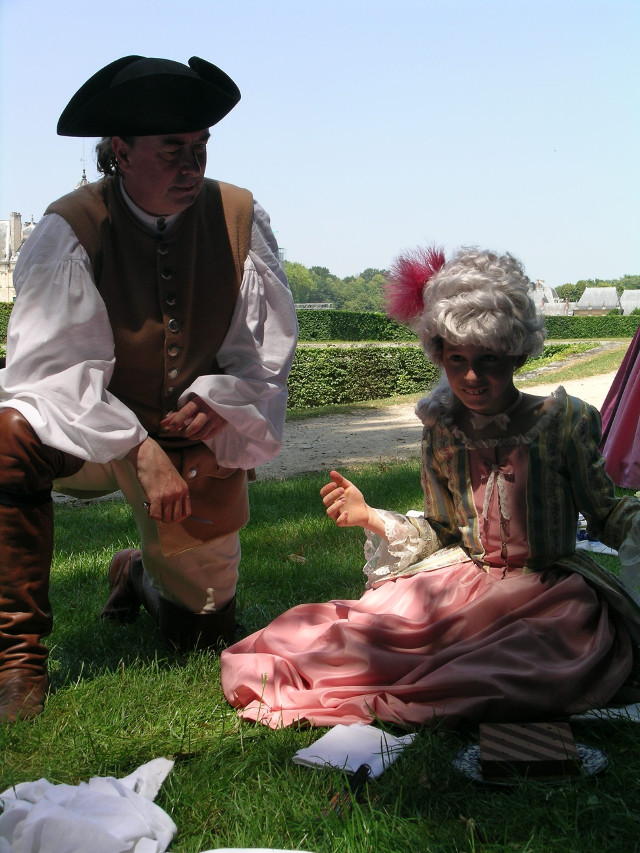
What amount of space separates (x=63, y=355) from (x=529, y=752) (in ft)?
5.56

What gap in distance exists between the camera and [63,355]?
2.72 m

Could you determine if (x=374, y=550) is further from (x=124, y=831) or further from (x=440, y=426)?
(x=124, y=831)

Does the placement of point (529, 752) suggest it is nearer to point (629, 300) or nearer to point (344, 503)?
point (344, 503)

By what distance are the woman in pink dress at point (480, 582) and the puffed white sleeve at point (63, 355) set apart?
2.44 ft

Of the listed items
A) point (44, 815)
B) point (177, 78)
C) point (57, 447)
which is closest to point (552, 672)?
point (44, 815)

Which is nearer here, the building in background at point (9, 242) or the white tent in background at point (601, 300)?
the building in background at point (9, 242)

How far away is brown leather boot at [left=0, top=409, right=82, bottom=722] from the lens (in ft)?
8.54

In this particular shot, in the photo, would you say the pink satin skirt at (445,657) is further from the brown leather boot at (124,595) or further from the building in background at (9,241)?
the building in background at (9,241)

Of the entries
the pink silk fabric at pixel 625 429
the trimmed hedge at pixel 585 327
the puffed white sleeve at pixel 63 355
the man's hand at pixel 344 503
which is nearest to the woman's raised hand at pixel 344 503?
the man's hand at pixel 344 503

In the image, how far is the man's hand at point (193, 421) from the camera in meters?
2.92

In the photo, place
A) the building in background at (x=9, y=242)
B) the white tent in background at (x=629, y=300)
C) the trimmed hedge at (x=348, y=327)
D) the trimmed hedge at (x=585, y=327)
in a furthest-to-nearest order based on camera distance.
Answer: the white tent in background at (x=629, y=300) < the building in background at (x=9, y=242) < the trimmed hedge at (x=585, y=327) < the trimmed hedge at (x=348, y=327)

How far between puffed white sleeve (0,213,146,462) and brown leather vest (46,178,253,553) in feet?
0.34

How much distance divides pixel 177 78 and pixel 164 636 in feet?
6.13

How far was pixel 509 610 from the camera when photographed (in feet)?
8.78
